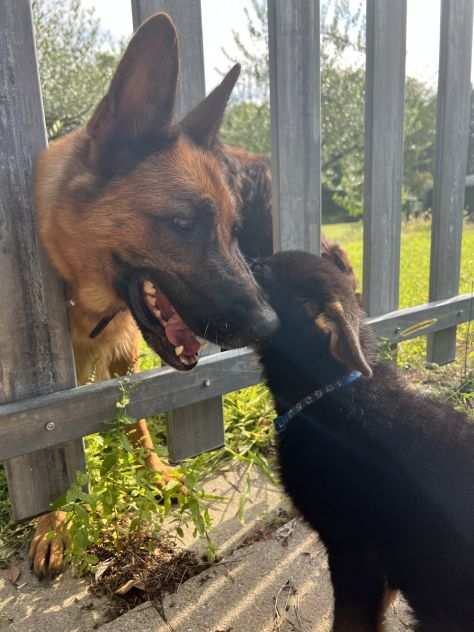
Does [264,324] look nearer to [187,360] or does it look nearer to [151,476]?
[187,360]

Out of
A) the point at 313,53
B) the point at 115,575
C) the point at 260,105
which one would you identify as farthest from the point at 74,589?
the point at 260,105

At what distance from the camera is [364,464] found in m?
1.97

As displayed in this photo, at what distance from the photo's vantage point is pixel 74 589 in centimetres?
218

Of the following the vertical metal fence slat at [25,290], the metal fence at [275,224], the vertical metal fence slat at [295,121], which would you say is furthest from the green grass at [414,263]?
the vertical metal fence slat at [25,290]

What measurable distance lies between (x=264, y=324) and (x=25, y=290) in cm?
98

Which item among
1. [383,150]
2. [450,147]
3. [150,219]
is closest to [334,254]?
[383,150]

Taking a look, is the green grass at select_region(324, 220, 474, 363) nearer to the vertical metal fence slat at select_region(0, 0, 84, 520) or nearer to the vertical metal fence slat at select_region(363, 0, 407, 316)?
the vertical metal fence slat at select_region(363, 0, 407, 316)

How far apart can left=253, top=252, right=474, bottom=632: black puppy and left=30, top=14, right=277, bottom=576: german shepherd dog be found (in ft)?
0.81

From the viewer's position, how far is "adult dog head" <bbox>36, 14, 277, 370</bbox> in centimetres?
200

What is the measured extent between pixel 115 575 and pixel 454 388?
2750mm

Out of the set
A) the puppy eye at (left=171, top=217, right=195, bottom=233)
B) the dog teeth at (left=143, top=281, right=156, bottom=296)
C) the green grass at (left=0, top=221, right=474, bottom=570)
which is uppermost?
the puppy eye at (left=171, top=217, right=195, bottom=233)

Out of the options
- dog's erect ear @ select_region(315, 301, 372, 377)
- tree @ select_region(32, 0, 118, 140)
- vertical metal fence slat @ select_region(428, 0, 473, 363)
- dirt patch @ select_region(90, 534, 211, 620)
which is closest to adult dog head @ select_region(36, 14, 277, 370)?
dog's erect ear @ select_region(315, 301, 372, 377)

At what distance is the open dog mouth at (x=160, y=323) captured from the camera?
2.14 metres

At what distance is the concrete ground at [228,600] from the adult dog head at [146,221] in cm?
102
